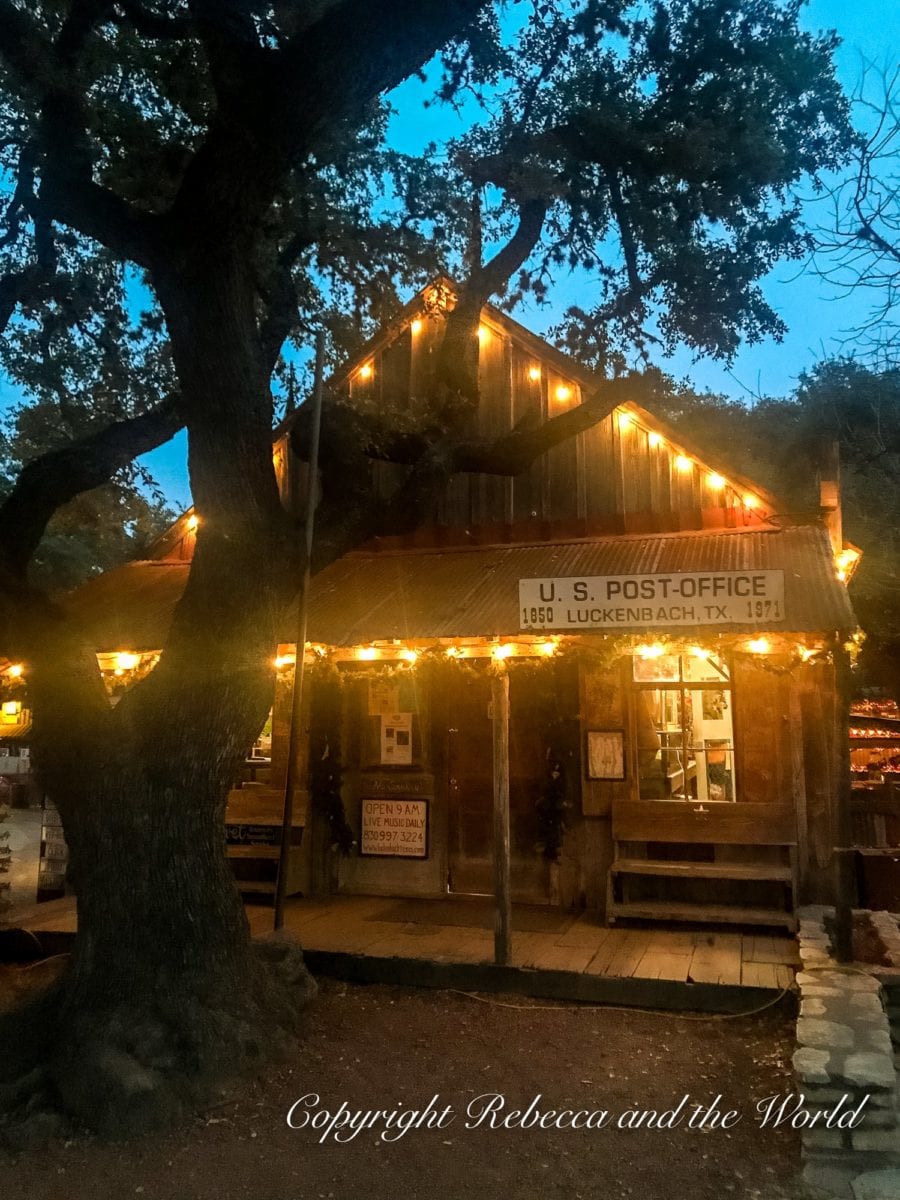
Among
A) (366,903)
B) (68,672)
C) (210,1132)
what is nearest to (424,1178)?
(210,1132)

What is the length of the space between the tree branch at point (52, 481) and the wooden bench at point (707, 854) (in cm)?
583

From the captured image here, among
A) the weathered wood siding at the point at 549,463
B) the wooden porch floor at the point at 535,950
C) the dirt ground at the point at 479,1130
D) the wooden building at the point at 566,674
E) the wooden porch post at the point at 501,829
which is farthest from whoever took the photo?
the weathered wood siding at the point at 549,463

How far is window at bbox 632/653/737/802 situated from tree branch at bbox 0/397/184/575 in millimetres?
5362

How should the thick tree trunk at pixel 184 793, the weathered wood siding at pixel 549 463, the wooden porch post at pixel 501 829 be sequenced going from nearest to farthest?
the thick tree trunk at pixel 184 793, the wooden porch post at pixel 501 829, the weathered wood siding at pixel 549 463

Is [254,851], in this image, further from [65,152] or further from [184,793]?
[65,152]

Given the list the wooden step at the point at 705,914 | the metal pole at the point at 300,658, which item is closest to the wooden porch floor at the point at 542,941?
the wooden step at the point at 705,914

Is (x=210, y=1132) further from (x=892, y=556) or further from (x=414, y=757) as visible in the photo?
(x=892, y=556)

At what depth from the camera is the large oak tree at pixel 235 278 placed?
5.53 meters

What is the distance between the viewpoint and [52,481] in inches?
261

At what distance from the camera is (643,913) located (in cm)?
814

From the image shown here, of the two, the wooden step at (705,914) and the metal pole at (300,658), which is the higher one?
the metal pole at (300,658)

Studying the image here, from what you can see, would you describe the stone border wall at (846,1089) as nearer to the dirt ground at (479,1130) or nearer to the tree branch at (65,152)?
the dirt ground at (479,1130)

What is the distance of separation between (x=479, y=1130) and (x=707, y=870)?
156 inches

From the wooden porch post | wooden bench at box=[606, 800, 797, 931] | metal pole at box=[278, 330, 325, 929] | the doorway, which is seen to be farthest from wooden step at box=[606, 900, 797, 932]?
metal pole at box=[278, 330, 325, 929]
